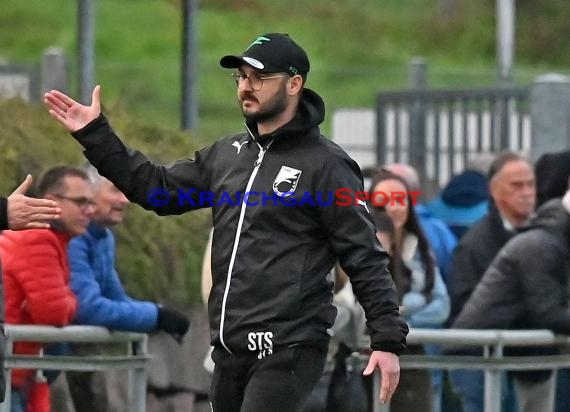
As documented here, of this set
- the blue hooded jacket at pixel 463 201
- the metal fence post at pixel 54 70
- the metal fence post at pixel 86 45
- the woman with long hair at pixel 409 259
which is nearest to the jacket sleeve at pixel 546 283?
the woman with long hair at pixel 409 259

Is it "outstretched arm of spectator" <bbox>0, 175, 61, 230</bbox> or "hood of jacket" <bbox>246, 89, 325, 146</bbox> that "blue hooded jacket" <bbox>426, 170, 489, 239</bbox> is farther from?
"outstretched arm of spectator" <bbox>0, 175, 61, 230</bbox>

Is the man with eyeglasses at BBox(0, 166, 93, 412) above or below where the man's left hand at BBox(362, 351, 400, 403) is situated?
above

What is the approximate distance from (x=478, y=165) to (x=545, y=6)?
92.6 feet

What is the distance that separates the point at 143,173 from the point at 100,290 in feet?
6.29

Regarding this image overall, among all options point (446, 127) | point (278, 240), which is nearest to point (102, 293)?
point (278, 240)

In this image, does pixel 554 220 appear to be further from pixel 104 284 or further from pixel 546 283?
pixel 104 284

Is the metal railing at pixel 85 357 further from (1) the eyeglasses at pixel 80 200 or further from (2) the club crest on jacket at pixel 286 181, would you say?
(2) the club crest on jacket at pixel 286 181

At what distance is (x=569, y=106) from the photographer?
13336mm

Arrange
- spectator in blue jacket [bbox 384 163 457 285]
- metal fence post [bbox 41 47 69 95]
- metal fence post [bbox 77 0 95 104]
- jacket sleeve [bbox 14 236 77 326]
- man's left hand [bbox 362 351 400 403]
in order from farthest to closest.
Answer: metal fence post [bbox 41 47 69 95] → metal fence post [bbox 77 0 95 104] → spectator in blue jacket [bbox 384 163 457 285] → jacket sleeve [bbox 14 236 77 326] → man's left hand [bbox 362 351 400 403]

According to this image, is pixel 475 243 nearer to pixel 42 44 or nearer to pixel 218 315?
pixel 218 315

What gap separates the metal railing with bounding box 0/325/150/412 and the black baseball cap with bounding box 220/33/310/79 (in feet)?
5.99

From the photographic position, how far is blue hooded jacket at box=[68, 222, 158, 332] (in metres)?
8.73

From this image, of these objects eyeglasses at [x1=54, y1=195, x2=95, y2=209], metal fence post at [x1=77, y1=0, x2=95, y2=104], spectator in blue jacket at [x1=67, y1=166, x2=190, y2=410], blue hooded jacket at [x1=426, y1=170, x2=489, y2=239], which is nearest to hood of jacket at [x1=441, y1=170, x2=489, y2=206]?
blue hooded jacket at [x1=426, y1=170, x2=489, y2=239]

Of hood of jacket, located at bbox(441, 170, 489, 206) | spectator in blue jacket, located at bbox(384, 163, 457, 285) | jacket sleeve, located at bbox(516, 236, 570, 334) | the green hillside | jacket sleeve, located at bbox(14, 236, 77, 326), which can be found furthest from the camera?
the green hillside
